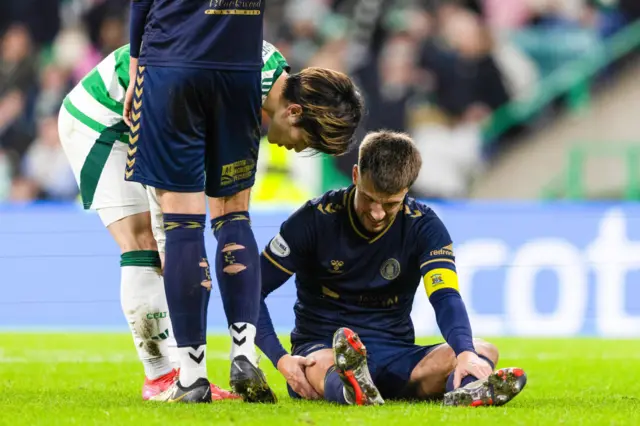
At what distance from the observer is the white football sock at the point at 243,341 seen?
13.9 ft

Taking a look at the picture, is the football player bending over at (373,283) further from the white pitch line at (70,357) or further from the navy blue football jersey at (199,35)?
the white pitch line at (70,357)

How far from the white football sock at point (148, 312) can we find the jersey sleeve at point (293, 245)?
1.65ft

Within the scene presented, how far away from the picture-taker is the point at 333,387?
4465mm

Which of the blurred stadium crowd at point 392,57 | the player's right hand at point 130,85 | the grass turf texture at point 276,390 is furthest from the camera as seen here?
the blurred stadium crowd at point 392,57

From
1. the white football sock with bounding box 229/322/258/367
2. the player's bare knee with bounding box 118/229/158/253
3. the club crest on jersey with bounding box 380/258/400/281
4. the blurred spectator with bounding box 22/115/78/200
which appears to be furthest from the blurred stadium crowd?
the white football sock with bounding box 229/322/258/367

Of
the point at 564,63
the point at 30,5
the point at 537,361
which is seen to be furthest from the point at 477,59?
the point at 537,361

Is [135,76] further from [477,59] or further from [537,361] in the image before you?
[477,59]

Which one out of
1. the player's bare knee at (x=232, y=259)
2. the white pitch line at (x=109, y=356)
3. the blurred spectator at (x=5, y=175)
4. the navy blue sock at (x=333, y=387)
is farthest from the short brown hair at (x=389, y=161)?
the blurred spectator at (x=5, y=175)

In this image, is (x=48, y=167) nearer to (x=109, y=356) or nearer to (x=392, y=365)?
(x=109, y=356)

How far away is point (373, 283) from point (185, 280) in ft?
3.03

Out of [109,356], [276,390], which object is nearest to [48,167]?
[109,356]

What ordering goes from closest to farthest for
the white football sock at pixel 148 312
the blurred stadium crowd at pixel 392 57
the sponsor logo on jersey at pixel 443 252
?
the sponsor logo on jersey at pixel 443 252, the white football sock at pixel 148 312, the blurred stadium crowd at pixel 392 57

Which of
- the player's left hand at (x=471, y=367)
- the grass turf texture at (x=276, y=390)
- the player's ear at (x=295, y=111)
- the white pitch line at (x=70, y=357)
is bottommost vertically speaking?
the white pitch line at (x=70, y=357)

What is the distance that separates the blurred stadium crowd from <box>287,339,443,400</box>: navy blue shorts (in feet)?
24.4
